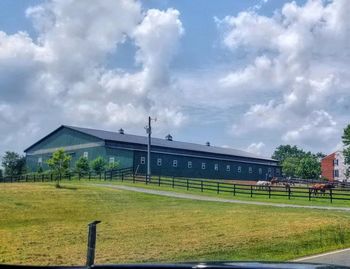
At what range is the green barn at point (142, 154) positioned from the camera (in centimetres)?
7425

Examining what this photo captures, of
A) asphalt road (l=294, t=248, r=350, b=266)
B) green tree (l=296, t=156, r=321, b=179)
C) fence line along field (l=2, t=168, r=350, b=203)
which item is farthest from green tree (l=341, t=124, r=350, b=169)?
asphalt road (l=294, t=248, r=350, b=266)

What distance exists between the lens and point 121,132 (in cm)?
8575

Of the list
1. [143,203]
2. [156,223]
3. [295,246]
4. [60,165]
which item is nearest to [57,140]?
[60,165]

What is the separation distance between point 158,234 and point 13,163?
7658 cm

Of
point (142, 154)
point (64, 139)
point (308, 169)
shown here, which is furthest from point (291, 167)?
point (64, 139)

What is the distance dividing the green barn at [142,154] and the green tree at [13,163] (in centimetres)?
362

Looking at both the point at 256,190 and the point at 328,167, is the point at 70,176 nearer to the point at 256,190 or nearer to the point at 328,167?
the point at 256,190

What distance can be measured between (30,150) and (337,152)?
7466cm

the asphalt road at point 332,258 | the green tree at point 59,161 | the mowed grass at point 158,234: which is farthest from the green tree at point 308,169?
the asphalt road at point 332,258

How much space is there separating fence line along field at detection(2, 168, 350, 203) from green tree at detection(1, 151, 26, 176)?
2293 cm

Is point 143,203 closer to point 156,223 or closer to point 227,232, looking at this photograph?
point 156,223

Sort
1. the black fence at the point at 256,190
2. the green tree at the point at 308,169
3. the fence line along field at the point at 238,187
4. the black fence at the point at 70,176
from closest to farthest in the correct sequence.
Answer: the black fence at the point at 256,190 < the fence line along field at the point at 238,187 < the black fence at the point at 70,176 < the green tree at the point at 308,169

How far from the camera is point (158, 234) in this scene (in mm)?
18797

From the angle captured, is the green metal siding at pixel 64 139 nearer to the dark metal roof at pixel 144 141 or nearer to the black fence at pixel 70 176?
the dark metal roof at pixel 144 141
